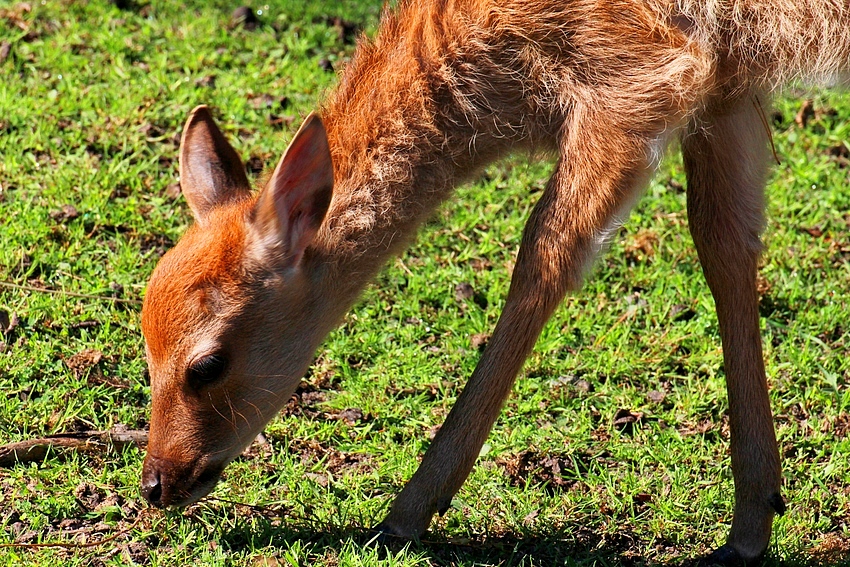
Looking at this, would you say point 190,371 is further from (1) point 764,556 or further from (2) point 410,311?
(1) point 764,556

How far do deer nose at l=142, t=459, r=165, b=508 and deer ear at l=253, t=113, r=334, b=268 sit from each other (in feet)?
2.92

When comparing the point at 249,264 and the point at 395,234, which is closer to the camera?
the point at 249,264

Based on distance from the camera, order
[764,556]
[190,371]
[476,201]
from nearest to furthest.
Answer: [190,371]
[764,556]
[476,201]

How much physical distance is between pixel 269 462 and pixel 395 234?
3.74 ft

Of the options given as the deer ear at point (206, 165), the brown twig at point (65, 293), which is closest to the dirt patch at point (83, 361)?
the brown twig at point (65, 293)

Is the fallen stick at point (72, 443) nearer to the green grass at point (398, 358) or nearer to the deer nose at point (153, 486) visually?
the green grass at point (398, 358)

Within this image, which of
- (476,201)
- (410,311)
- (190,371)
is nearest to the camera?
(190,371)

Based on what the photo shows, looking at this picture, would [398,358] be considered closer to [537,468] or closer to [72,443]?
[537,468]

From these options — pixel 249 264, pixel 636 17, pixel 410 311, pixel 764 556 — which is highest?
pixel 636 17

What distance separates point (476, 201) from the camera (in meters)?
6.36

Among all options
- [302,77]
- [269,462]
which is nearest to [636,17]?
[269,462]

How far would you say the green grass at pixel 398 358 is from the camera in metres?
4.34

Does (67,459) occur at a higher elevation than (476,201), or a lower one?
lower

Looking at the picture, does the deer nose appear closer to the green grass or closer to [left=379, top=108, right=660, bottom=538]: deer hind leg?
the green grass
